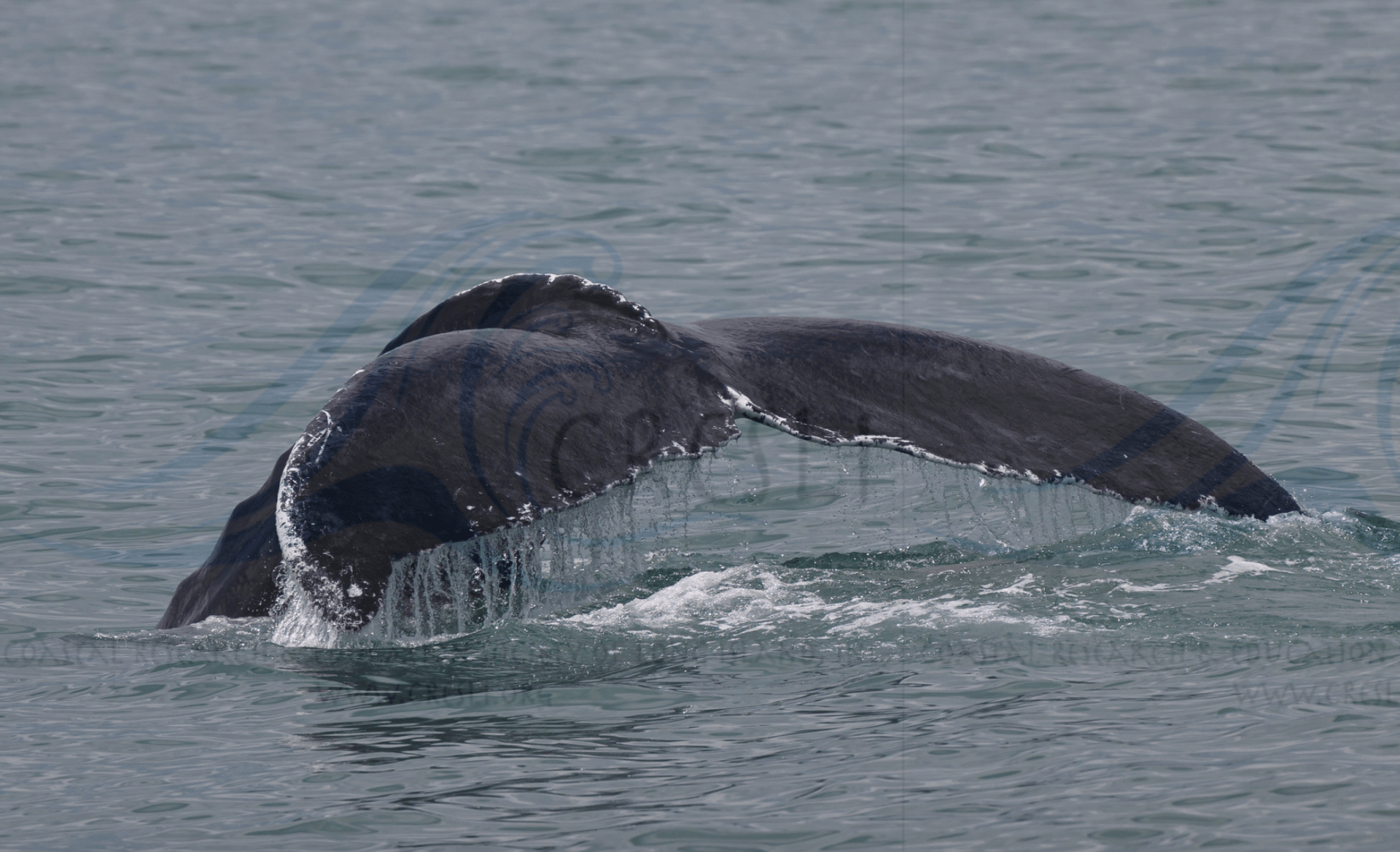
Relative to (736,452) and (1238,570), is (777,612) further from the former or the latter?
(736,452)

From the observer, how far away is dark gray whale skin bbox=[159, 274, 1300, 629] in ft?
15.0

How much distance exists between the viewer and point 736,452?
33.7 ft

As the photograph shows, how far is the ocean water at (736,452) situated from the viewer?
4914 mm

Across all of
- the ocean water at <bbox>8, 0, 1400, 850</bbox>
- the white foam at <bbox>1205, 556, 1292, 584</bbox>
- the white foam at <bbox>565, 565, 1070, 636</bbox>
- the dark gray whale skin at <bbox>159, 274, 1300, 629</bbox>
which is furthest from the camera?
the white foam at <bbox>1205, 556, 1292, 584</bbox>

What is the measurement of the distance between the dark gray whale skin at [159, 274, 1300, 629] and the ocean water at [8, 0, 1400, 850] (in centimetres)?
16

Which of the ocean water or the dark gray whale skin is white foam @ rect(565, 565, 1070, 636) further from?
the dark gray whale skin

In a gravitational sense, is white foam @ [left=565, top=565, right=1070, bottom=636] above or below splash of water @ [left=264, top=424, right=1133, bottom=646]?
below


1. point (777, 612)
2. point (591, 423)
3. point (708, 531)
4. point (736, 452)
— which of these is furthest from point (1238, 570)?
point (736, 452)

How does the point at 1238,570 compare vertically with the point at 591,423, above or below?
below

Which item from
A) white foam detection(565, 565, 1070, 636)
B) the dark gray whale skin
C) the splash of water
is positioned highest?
the dark gray whale skin

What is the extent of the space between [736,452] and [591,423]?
5.21 meters

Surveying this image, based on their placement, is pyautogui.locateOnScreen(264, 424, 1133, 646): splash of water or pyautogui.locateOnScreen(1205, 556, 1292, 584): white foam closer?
pyautogui.locateOnScreen(264, 424, 1133, 646): splash of water

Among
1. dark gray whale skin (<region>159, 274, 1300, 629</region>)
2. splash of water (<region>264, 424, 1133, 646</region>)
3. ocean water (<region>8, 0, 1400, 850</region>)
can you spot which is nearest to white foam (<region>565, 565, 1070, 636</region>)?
ocean water (<region>8, 0, 1400, 850</region>)

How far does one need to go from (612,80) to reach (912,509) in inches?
616
